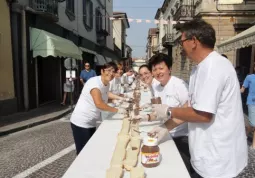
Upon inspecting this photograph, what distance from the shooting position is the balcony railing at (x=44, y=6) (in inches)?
379

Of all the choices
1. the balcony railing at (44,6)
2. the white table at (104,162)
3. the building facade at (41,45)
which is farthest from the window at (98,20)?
the white table at (104,162)

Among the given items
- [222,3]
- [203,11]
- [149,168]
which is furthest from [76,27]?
[149,168]

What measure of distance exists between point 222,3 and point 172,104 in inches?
527

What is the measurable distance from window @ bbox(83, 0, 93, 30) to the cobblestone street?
11842mm

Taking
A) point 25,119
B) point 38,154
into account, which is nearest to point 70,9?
point 25,119

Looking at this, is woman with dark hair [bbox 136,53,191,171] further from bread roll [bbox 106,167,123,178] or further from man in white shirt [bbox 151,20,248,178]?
bread roll [bbox 106,167,123,178]

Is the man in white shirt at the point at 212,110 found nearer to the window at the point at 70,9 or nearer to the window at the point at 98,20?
the window at the point at 70,9

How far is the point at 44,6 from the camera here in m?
10.1

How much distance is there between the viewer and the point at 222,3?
46.4ft

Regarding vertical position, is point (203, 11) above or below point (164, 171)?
above

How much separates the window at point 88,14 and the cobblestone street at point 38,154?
11.8 m

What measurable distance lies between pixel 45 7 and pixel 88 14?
27.2 feet

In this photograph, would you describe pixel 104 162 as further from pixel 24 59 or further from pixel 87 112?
pixel 24 59

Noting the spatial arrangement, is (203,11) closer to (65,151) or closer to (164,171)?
(65,151)
